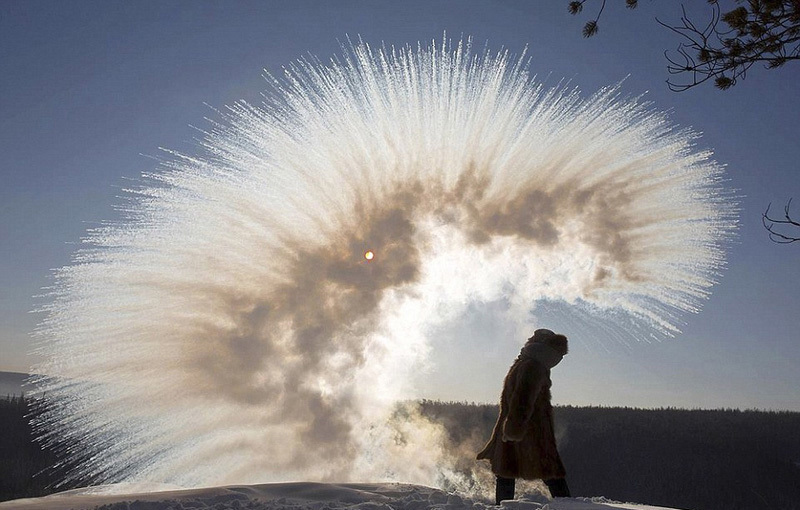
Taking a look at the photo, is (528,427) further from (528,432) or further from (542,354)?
(542,354)

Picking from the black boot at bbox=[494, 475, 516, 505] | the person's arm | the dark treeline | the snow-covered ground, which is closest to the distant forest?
the dark treeline

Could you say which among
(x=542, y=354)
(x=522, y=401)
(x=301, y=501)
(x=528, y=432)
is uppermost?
(x=542, y=354)

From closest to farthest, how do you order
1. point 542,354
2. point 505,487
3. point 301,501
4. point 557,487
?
point 301,501 < point 557,487 < point 505,487 < point 542,354

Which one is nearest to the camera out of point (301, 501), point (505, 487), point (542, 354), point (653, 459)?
point (301, 501)

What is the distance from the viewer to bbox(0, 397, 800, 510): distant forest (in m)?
21.9

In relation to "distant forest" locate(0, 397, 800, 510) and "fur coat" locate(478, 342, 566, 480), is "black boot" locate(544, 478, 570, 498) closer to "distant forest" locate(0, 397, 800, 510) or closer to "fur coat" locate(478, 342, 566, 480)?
"fur coat" locate(478, 342, 566, 480)

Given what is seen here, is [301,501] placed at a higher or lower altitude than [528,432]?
lower

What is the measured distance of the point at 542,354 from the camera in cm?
822

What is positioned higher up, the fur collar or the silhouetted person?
the fur collar

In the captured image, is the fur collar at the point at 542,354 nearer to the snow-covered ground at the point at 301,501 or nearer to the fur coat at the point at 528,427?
the fur coat at the point at 528,427

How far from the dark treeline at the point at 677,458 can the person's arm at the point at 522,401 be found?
15.9 metres

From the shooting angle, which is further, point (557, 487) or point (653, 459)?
point (653, 459)

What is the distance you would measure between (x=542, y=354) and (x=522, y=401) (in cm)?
73

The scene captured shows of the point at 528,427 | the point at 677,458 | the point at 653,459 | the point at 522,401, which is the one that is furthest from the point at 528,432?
the point at 677,458
